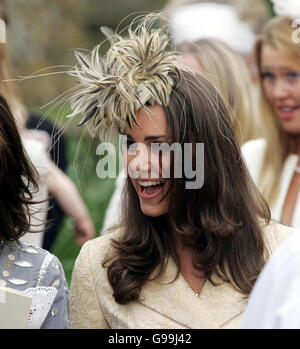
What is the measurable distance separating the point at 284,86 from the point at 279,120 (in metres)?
0.17

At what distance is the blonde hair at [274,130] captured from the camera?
4301 millimetres

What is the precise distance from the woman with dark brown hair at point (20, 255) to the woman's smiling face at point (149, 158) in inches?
12.3

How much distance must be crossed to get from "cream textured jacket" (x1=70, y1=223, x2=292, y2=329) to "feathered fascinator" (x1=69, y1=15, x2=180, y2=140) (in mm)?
426

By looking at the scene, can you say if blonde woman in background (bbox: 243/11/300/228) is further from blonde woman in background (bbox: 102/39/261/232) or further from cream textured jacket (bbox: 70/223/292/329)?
cream textured jacket (bbox: 70/223/292/329)

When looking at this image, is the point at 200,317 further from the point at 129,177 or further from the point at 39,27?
the point at 39,27

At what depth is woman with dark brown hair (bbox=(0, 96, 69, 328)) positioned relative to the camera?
8.96 ft

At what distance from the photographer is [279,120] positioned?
4406 mm

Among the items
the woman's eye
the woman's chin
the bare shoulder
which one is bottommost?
the bare shoulder

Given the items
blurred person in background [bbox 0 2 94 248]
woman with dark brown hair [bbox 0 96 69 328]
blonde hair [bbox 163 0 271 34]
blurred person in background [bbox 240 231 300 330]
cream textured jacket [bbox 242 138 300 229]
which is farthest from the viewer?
blonde hair [bbox 163 0 271 34]

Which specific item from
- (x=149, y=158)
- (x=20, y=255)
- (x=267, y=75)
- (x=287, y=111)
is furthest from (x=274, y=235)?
(x=267, y=75)

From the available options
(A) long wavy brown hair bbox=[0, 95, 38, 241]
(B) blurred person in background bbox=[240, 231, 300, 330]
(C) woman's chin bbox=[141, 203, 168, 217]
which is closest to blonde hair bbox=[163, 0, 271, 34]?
(C) woman's chin bbox=[141, 203, 168, 217]

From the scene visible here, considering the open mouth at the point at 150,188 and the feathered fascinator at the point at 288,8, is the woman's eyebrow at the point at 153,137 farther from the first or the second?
the feathered fascinator at the point at 288,8

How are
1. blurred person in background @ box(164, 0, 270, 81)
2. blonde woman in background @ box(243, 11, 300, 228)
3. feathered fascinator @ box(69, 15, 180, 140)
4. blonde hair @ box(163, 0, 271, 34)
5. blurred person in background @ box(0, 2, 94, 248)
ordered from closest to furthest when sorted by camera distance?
feathered fascinator @ box(69, 15, 180, 140) → blurred person in background @ box(0, 2, 94, 248) → blonde woman in background @ box(243, 11, 300, 228) → blurred person in background @ box(164, 0, 270, 81) → blonde hair @ box(163, 0, 271, 34)

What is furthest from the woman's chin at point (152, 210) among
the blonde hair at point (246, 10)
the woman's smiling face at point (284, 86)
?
the blonde hair at point (246, 10)
